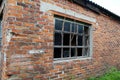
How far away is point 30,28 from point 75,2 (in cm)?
217

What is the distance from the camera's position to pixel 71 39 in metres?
5.31

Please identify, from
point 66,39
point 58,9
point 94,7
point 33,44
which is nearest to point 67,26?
point 66,39

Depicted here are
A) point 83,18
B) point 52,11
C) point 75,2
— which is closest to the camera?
point 52,11

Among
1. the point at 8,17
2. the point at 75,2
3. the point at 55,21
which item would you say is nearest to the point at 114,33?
the point at 75,2

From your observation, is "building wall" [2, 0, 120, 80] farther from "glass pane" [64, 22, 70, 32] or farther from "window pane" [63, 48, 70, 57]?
"glass pane" [64, 22, 70, 32]

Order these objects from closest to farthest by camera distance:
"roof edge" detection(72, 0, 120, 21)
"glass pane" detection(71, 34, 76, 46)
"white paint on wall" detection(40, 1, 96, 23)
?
"white paint on wall" detection(40, 1, 96, 23)
"glass pane" detection(71, 34, 76, 46)
"roof edge" detection(72, 0, 120, 21)

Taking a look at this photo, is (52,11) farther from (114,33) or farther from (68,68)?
(114,33)

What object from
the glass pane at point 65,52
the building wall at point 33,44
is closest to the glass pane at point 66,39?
the glass pane at point 65,52

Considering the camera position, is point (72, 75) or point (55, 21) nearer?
point (55, 21)

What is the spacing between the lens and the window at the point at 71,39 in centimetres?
483

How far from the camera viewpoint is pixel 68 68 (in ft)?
16.4

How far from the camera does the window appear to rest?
190 inches

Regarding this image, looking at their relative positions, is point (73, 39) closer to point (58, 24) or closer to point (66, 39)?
point (66, 39)

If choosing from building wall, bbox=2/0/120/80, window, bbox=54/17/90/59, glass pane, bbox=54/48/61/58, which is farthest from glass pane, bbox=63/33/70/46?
building wall, bbox=2/0/120/80
